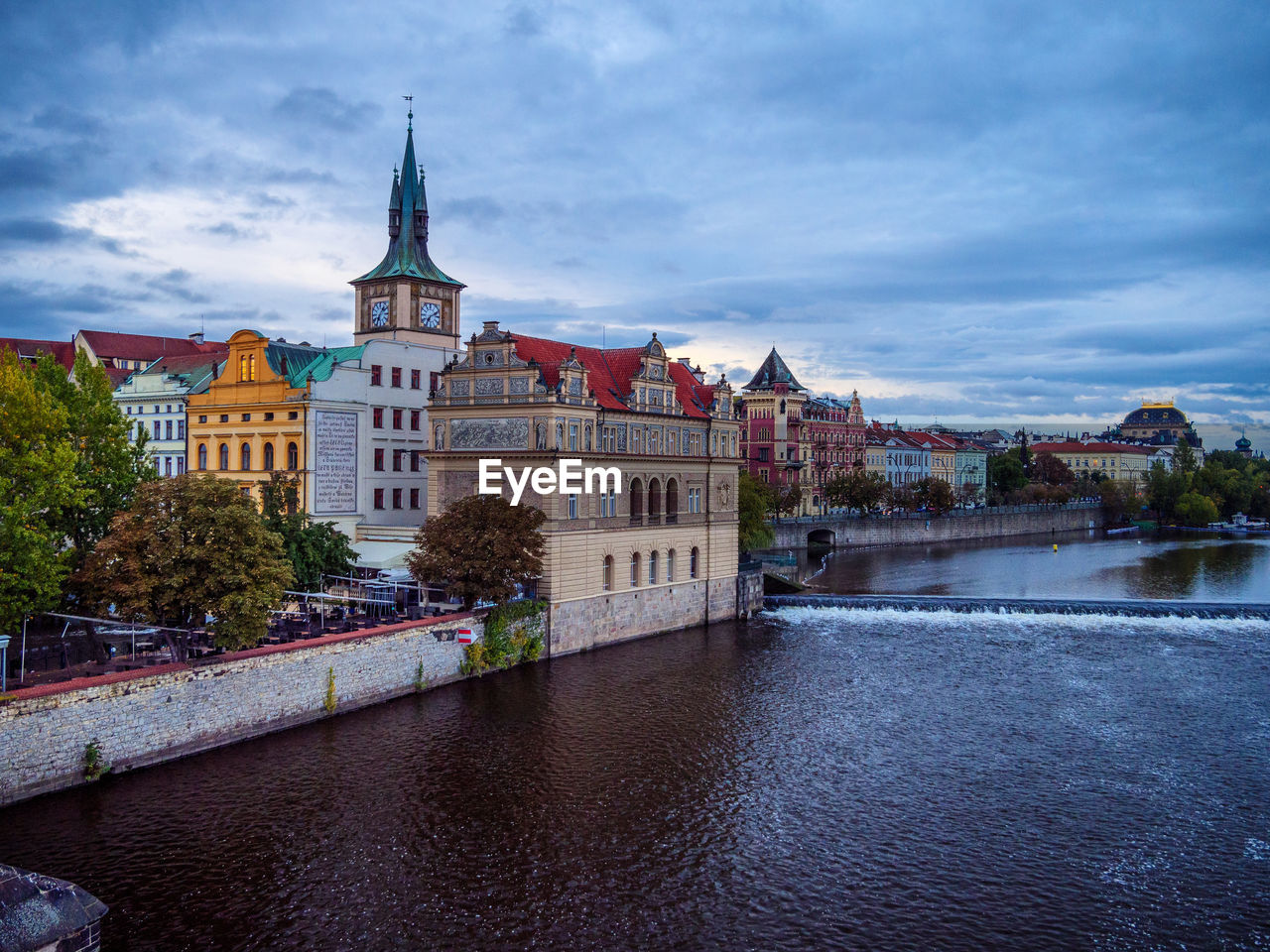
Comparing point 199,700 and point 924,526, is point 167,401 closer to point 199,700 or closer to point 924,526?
point 199,700

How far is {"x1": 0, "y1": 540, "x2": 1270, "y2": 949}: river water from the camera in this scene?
26.5m

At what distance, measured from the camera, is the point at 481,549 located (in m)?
50.1

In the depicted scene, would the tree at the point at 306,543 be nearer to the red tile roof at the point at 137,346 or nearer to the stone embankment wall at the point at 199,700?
the stone embankment wall at the point at 199,700

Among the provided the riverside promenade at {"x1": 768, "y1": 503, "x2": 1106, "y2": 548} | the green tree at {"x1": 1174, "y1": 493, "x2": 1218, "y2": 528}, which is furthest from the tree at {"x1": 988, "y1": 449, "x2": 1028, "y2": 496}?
the green tree at {"x1": 1174, "y1": 493, "x2": 1218, "y2": 528}

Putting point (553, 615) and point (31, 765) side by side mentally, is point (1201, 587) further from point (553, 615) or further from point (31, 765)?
point (31, 765)

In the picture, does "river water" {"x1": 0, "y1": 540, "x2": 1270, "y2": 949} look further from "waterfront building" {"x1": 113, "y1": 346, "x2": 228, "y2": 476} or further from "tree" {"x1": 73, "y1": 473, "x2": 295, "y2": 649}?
"waterfront building" {"x1": 113, "y1": 346, "x2": 228, "y2": 476}

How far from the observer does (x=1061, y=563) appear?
4222 inches

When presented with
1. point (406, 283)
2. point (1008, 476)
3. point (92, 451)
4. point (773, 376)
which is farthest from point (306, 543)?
point (1008, 476)

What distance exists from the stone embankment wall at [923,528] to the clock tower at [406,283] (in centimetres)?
5310

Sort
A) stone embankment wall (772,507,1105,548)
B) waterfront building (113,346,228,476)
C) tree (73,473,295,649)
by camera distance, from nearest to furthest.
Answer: tree (73,473,295,649) → waterfront building (113,346,228,476) → stone embankment wall (772,507,1105,548)

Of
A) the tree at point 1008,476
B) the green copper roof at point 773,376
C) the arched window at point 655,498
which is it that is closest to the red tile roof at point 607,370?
the arched window at point 655,498

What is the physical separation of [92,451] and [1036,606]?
56.3 meters

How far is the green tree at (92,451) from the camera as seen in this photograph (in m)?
43.3

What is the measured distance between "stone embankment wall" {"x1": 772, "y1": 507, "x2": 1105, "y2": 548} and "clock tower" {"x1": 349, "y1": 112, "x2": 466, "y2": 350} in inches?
2091
